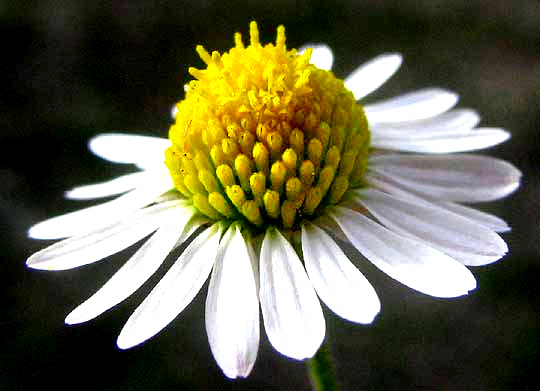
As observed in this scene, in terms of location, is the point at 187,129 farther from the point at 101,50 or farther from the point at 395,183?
the point at 101,50

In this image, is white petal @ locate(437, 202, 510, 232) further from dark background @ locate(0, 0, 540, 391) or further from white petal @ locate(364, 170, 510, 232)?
dark background @ locate(0, 0, 540, 391)

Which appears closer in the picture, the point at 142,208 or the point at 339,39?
the point at 142,208

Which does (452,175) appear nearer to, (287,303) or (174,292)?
(287,303)

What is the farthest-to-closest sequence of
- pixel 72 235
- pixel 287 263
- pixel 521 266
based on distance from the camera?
pixel 521 266, pixel 72 235, pixel 287 263

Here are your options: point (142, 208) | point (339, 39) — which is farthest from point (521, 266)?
point (142, 208)

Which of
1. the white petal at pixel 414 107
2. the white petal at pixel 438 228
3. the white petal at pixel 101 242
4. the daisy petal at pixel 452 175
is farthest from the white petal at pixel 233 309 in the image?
the white petal at pixel 414 107

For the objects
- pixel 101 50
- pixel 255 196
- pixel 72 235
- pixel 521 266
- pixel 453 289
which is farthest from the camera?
pixel 101 50
